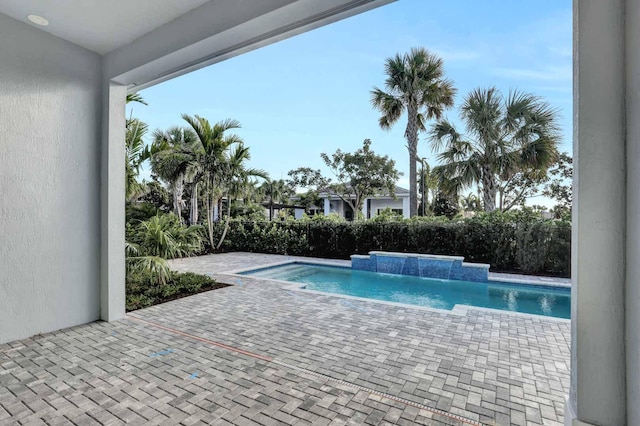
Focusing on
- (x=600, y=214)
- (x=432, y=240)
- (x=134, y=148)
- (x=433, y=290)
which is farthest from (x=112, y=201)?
(x=432, y=240)

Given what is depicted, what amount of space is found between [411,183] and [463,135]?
2.65 m

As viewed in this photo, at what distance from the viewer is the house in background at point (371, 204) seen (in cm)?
2245

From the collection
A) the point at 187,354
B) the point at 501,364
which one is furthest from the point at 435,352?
the point at 187,354

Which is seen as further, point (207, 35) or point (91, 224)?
point (91, 224)

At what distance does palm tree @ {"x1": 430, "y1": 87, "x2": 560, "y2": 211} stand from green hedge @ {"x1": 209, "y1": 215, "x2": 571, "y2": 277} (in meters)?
1.60

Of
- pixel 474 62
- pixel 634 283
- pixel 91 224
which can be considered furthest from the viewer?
pixel 474 62

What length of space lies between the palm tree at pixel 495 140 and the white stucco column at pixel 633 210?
895 centimetres

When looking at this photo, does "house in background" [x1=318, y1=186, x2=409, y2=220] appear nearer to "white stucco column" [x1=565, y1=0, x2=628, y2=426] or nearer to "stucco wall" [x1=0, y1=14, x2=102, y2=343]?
"stucco wall" [x1=0, y1=14, x2=102, y2=343]

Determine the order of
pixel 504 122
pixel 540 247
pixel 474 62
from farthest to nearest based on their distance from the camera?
pixel 474 62 < pixel 504 122 < pixel 540 247

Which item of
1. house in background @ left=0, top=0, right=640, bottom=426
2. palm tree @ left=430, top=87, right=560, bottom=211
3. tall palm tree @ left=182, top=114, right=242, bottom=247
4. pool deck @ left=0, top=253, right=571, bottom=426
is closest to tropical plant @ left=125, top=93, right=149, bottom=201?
house in background @ left=0, top=0, right=640, bottom=426

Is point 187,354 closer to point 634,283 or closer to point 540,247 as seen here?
point 634,283

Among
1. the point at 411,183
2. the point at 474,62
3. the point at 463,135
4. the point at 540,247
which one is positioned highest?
the point at 474,62

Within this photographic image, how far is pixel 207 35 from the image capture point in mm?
3074

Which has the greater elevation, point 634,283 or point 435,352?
point 634,283
